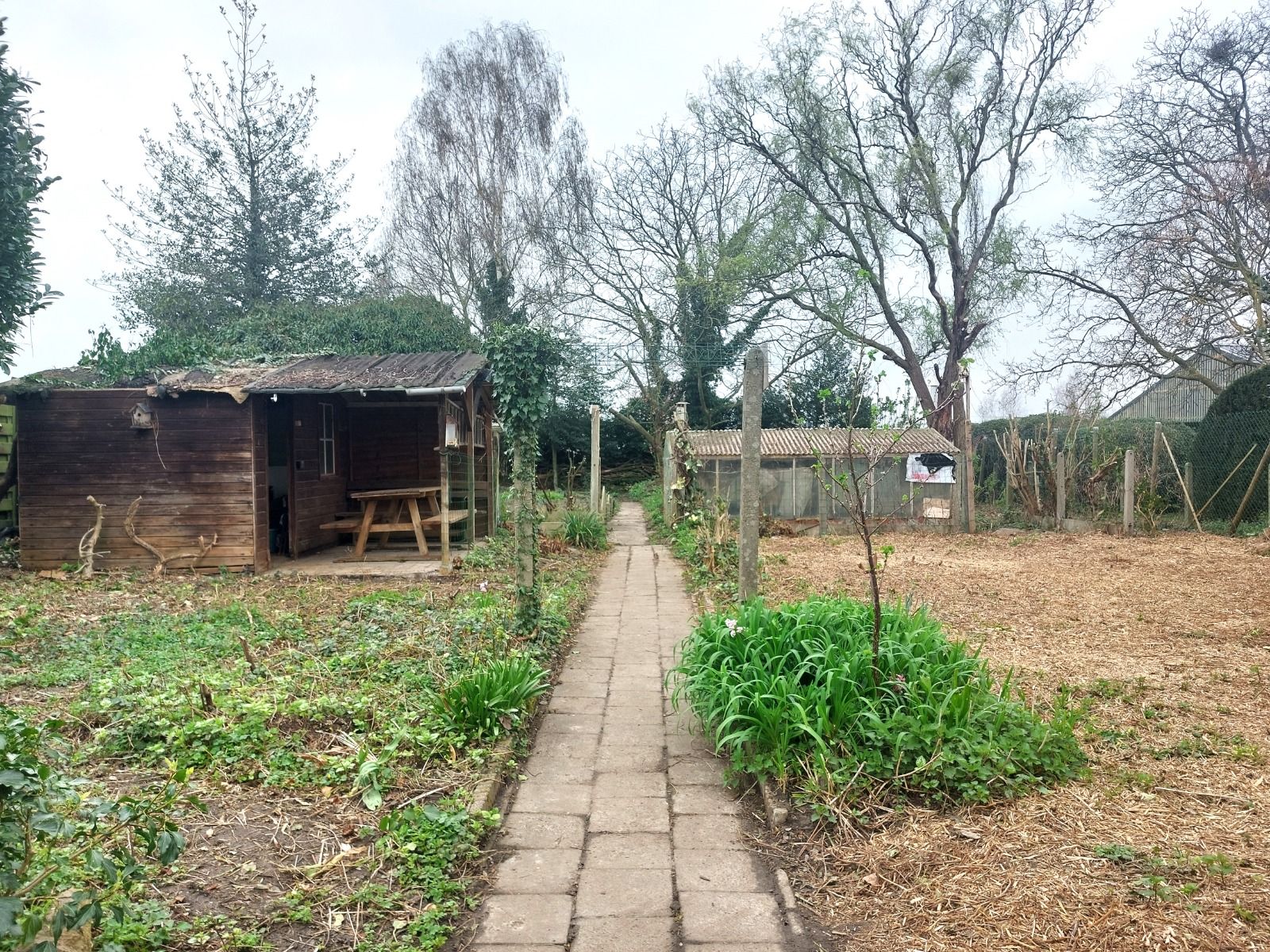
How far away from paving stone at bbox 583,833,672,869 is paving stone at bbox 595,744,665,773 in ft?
2.37

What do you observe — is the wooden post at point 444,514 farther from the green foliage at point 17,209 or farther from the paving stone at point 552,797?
the paving stone at point 552,797

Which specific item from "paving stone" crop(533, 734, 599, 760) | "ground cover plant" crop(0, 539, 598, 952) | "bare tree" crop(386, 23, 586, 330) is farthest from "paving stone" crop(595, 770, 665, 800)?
"bare tree" crop(386, 23, 586, 330)

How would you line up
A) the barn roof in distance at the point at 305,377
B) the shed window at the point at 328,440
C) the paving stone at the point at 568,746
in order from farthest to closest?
the shed window at the point at 328,440, the barn roof in distance at the point at 305,377, the paving stone at the point at 568,746

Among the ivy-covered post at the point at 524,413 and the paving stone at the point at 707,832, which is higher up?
the ivy-covered post at the point at 524,413

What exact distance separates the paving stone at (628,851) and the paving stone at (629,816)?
47 millimetres

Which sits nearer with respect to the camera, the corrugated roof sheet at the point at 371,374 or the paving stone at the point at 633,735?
the paving stone at the point at 633,735

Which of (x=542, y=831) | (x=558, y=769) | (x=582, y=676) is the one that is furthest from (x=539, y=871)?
(x=582, y=676)

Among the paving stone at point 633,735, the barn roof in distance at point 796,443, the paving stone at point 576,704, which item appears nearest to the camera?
the paving stone at point 633,735

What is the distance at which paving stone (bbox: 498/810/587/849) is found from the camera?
345 cm

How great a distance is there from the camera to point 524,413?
6457mm

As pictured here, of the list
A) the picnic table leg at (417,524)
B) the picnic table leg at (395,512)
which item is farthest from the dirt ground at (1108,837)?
the picnic table leg at (395,512)

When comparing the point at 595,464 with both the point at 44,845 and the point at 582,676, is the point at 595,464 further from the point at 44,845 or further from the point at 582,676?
the point at 44,845

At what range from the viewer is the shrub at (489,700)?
4.36m

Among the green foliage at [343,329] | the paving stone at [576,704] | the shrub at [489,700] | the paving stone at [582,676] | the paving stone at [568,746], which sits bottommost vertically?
the paving stone at [568,746]
